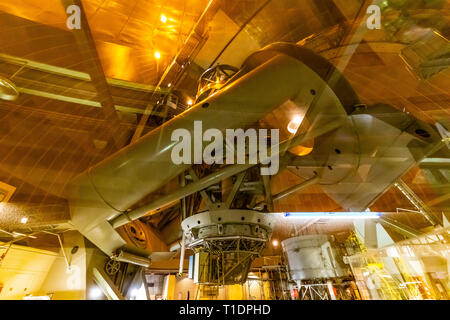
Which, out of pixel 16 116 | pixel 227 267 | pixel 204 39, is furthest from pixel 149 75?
pixel 227 267

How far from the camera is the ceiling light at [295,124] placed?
104 cm

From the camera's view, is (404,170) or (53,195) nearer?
(404,170)

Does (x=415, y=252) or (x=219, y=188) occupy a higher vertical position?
(x=219, y=188)

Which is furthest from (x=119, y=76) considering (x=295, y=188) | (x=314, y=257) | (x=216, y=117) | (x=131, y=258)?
(x=314, y=257)

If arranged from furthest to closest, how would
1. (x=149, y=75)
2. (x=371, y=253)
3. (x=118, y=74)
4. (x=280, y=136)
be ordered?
(x=149, y=75), (x=118, y=74), (x=371, y=253), (x=280, y=136)

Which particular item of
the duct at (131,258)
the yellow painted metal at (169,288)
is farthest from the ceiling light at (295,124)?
the yellow painted metal at (169,288)

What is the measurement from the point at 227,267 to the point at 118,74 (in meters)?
1.81

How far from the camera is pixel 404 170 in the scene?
1.02 m

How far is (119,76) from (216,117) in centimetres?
134

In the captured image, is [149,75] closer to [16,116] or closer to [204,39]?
[204,39]

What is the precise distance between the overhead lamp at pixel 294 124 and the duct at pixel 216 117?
93 mm
